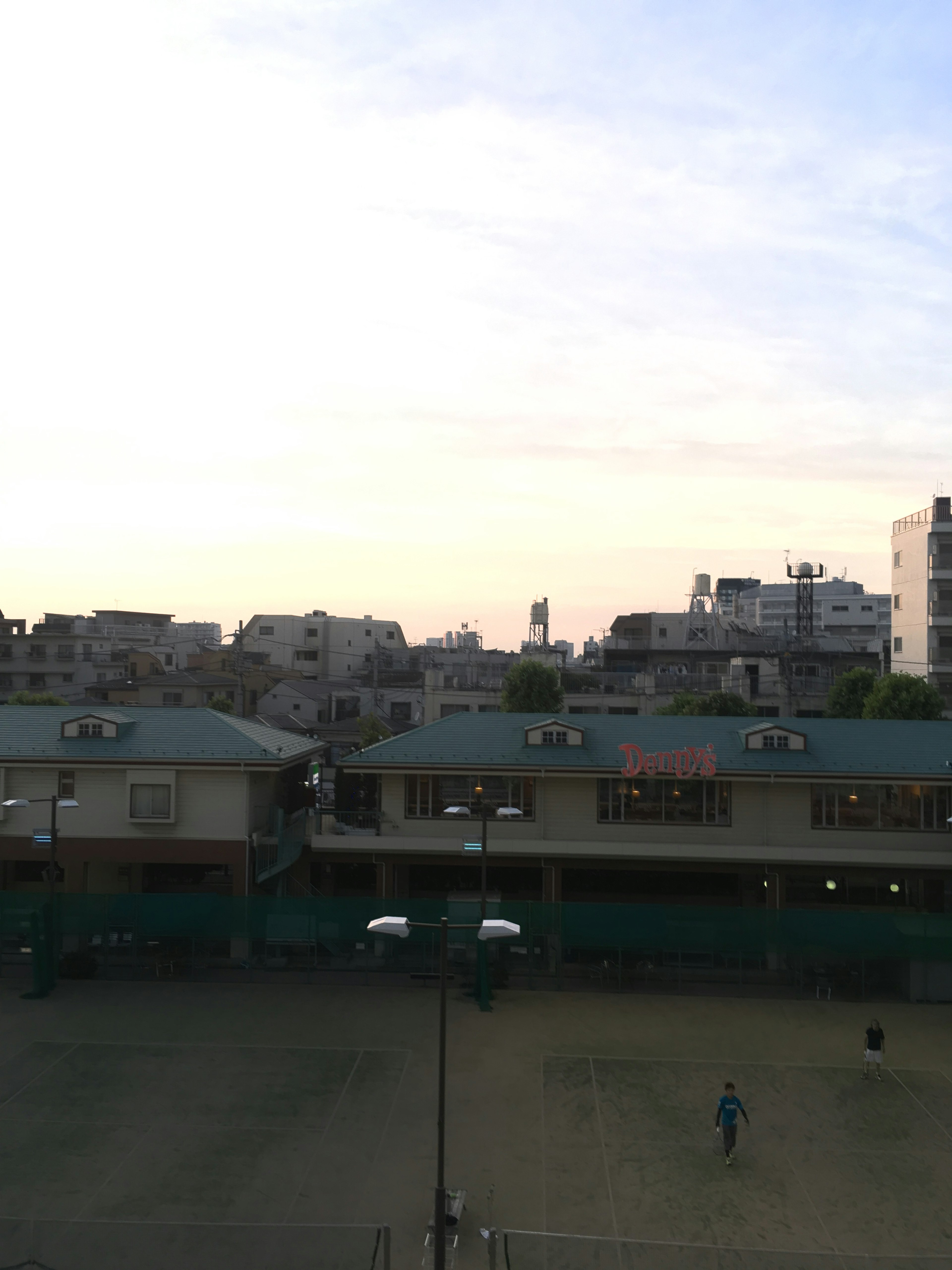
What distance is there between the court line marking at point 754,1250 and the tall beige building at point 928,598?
49.0 m

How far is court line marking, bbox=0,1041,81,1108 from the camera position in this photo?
56.3 ft

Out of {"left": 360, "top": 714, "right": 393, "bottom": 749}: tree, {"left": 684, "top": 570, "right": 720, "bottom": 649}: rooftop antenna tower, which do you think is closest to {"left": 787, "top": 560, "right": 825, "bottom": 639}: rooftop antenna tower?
{"left": 684, "top": 570, "right": 720, "bottom": 649}: rooftop antenna tower

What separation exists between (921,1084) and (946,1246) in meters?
5.94

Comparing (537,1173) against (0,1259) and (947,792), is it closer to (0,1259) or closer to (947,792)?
(0,1259)

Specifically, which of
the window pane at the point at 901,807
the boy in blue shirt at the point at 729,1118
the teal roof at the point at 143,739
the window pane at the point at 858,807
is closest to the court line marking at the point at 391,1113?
the boy in blue shirt at the point at 729,1118

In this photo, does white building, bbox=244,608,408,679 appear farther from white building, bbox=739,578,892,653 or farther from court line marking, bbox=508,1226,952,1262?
court line marking, bbox=508,1226,952,1262

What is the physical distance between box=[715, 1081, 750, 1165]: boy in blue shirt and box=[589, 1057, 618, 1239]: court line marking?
195cm

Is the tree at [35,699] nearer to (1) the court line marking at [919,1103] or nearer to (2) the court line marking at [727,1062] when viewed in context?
(2) the court line marking at [727,1062]

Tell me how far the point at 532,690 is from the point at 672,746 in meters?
24.9

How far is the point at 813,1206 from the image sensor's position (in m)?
13.9

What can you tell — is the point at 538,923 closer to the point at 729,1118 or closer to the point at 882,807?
the point at 729,1118

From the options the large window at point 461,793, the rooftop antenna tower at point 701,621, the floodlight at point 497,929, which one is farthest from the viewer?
the rooftop antenna tower at point 701,621

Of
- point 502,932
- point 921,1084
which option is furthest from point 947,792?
point 502,932

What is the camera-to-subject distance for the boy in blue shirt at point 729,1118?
1502 cm
